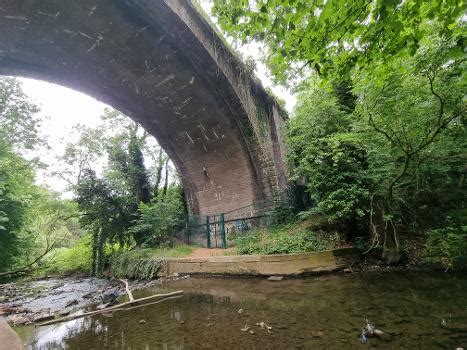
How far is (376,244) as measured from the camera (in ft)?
19.7

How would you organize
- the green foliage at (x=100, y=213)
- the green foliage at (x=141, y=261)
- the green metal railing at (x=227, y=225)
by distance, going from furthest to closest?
the green foliage at (x=100, y=213)
the green metal railing at (x=227, y=225)
the green foliage at (x=141, y=261)

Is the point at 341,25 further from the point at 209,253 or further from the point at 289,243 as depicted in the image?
the point at 209,253

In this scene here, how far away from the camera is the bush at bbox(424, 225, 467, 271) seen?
490 cm

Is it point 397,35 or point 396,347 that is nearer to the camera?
point 396,347

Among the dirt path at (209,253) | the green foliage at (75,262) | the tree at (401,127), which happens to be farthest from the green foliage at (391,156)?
the green foliage at (75,262)

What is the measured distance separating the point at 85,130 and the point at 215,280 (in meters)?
14.8

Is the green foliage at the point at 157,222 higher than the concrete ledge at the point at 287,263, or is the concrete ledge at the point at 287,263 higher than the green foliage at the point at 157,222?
the green foliage at the point at 157,222

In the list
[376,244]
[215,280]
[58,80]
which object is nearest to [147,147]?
[58,80]

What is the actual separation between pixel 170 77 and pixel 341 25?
7542 mm

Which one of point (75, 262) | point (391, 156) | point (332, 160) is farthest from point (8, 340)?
point (75, 262)

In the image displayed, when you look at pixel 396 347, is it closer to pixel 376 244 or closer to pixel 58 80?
pixel 376 244

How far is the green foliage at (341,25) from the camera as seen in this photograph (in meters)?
2.45

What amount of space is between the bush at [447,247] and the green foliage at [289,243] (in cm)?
190

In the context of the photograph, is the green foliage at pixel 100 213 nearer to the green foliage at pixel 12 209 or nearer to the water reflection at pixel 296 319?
the green foliage at pixel 12 209
